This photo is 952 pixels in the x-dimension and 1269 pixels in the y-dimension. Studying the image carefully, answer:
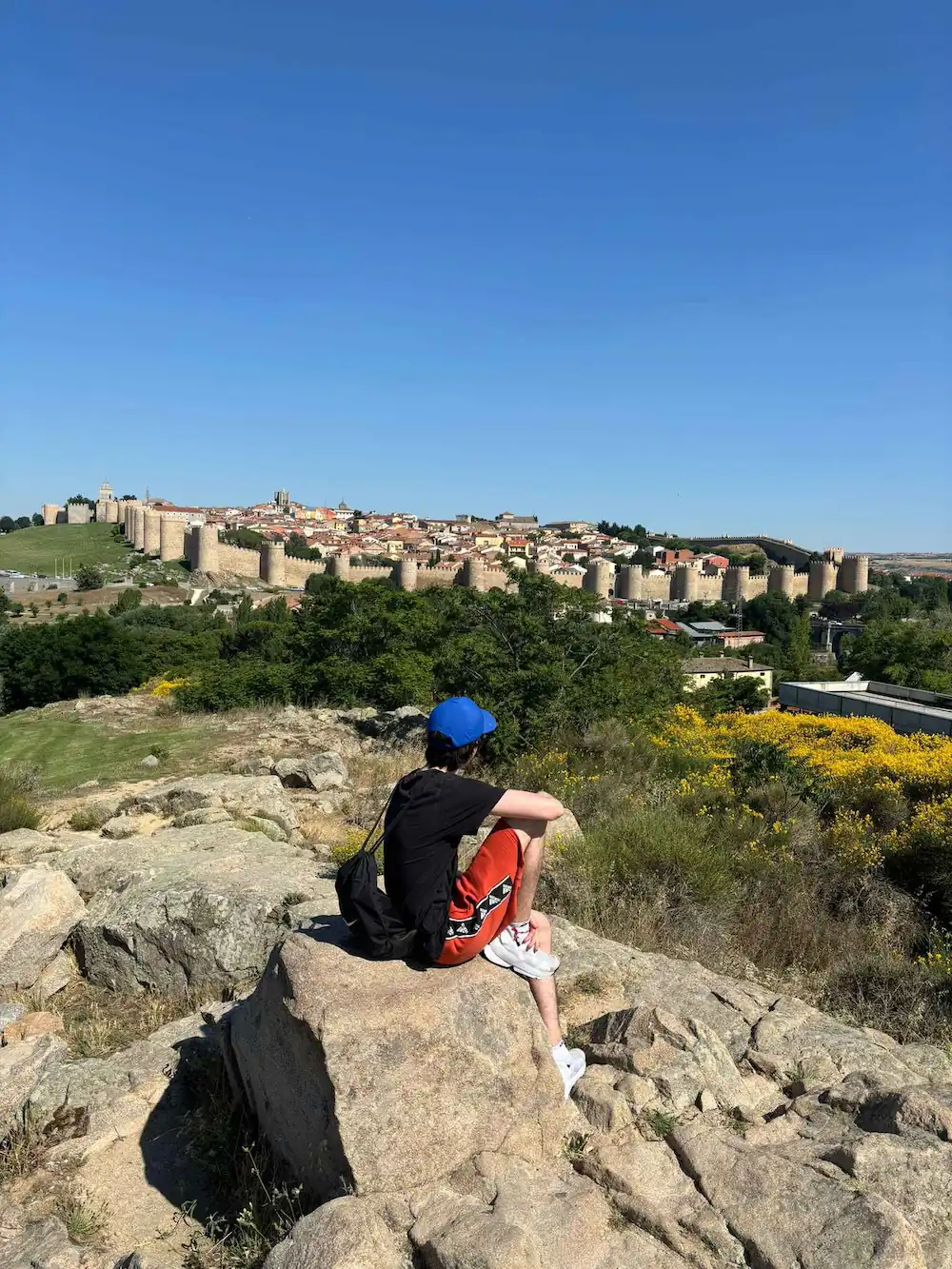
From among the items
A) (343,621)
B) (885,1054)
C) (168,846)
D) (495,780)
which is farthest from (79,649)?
(885,1054)

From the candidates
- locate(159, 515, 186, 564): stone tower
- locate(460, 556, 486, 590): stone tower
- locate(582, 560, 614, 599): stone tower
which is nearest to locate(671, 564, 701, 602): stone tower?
locate(582, 560, 614, 599): stone tower

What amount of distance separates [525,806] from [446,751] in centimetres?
37

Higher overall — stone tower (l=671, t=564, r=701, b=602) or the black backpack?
the black backpack

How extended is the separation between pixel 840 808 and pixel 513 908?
22.2 feet

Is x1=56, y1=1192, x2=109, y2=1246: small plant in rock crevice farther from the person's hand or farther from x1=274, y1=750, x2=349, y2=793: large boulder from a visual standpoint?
x1=274, y1=750, x2=349, y2=793: large boulder

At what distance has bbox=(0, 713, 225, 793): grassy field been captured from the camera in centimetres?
1203

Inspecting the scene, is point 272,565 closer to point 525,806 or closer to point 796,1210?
point 525,806

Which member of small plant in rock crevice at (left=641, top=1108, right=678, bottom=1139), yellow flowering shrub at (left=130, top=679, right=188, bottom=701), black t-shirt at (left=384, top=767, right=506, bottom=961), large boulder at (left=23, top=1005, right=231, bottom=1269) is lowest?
yellow flowering shrub at (left=130, top=679, right=188, bottom=701)

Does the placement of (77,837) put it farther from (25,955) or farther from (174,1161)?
(174,1161)

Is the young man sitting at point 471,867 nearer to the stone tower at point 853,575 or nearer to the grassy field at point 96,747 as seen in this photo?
the grassy field at point 96,747

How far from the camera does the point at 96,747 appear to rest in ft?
49.2

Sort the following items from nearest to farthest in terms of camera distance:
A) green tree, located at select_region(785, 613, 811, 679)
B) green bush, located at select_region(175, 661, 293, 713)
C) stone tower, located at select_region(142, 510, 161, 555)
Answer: green bush, located at select_region(175, 661, 293, 713), green tree, located at select_region(785, 613, 811, 679), stone tower, located at select_region(142, 510, 161, 555)

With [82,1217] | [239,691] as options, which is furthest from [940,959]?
[239,691]

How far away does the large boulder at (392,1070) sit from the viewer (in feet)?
9.00
